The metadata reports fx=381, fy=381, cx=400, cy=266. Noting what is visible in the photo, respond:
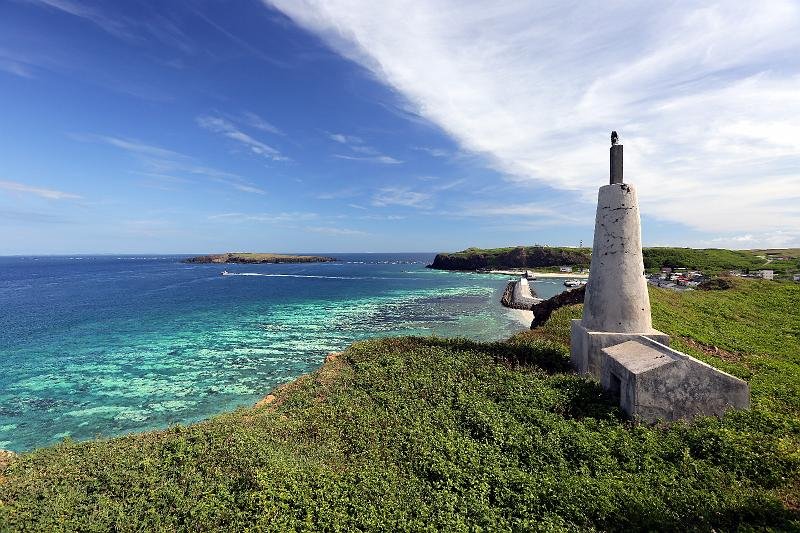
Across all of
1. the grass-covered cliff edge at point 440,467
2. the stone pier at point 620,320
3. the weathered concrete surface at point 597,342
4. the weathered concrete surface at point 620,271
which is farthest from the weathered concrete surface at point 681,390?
the weathered concrete surface at point 620,271

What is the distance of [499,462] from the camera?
8.41 m

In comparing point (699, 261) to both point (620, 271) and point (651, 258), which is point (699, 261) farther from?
point (620, 271)

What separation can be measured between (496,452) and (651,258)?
333 ft

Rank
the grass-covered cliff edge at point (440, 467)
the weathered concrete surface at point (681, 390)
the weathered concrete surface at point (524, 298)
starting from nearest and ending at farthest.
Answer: the grass-covered cliff edge at point (440, 467)
the weathered concrete surface at point (681, 390)
the weathered concrete surface at point (524, 298)

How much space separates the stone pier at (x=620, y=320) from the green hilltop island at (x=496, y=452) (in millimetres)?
50

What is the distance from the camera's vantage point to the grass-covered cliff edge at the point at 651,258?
78.6 m

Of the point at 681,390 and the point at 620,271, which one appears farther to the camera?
the point at 620,271

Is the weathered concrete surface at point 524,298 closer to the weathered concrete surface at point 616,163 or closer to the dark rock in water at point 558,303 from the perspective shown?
the dark rock in water at point 558,303

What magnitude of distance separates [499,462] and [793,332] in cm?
2146

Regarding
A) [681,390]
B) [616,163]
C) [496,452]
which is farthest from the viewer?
[616,163]

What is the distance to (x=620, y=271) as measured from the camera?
12594 mm

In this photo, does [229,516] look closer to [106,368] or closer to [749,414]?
[749,414]

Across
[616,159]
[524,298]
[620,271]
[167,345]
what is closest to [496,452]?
[620,271]

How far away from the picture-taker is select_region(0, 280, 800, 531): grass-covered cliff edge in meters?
6.82
